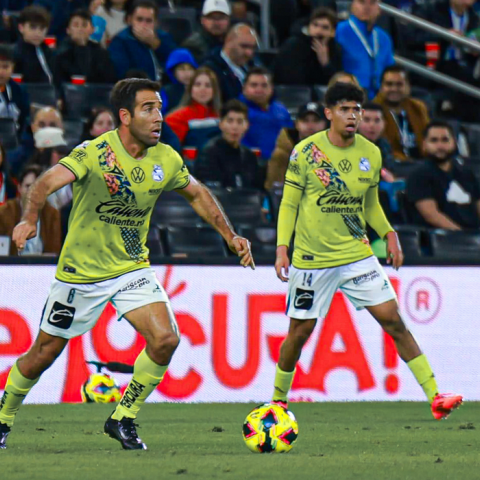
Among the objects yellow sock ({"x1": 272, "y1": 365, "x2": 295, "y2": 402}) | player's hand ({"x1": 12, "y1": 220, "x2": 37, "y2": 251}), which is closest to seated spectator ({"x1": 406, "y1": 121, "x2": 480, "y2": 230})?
yellow sock ({"x1": 272, "y1": 365, "x2": 295, "y2": 402})

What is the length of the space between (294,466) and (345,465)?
261mm

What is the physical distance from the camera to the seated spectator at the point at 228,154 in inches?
489

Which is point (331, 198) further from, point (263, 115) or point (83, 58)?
point (83, 58)

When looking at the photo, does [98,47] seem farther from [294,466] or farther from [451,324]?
[294,466]

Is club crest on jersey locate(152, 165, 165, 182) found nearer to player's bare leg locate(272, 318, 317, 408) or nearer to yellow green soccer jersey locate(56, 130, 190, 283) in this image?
yellow green soccer jersey locate(56, 130, 190, 283)

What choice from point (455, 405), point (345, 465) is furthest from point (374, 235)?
point (345, 465)

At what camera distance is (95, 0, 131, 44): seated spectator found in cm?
1428

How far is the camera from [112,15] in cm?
1430

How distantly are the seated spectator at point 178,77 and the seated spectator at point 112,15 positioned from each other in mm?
909

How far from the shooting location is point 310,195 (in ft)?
29.9

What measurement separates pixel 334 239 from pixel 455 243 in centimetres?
355

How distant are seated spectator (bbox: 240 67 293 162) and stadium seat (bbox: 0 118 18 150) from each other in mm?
2446

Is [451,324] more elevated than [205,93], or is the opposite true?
[205,93]

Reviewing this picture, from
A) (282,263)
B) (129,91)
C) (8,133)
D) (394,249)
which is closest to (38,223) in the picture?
(8,133)
